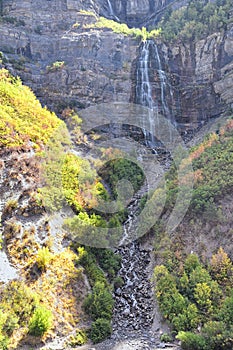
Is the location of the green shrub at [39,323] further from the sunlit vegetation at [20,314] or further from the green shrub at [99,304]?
the green shrub at [99,304]

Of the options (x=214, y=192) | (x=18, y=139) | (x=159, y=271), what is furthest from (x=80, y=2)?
(x=159, y=271)

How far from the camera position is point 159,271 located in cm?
1482

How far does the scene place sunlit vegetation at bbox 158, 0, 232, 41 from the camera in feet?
104

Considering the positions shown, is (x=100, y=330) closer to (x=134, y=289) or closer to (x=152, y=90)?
(x=134, y=289)

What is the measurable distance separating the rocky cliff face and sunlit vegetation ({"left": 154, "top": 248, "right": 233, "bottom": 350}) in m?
18.4

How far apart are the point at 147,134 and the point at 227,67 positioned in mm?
10029

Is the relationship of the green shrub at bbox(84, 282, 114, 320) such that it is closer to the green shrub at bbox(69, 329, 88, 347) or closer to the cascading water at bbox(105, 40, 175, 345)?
the cascading water at bbox(105, 40, 175, 345)

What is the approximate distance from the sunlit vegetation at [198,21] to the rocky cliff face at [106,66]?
1.07 m

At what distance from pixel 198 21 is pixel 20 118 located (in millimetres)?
23544

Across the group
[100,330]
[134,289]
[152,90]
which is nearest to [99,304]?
[100,330]

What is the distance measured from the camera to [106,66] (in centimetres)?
3234

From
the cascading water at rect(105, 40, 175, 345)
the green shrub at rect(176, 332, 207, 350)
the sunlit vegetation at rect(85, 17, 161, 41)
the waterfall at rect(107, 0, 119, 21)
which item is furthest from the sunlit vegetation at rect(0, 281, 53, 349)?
the waterfall at rect(107, 0, 119, 21)

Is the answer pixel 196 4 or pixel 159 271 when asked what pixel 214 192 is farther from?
pixel 196 4

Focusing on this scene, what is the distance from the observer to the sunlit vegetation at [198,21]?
104 ft
